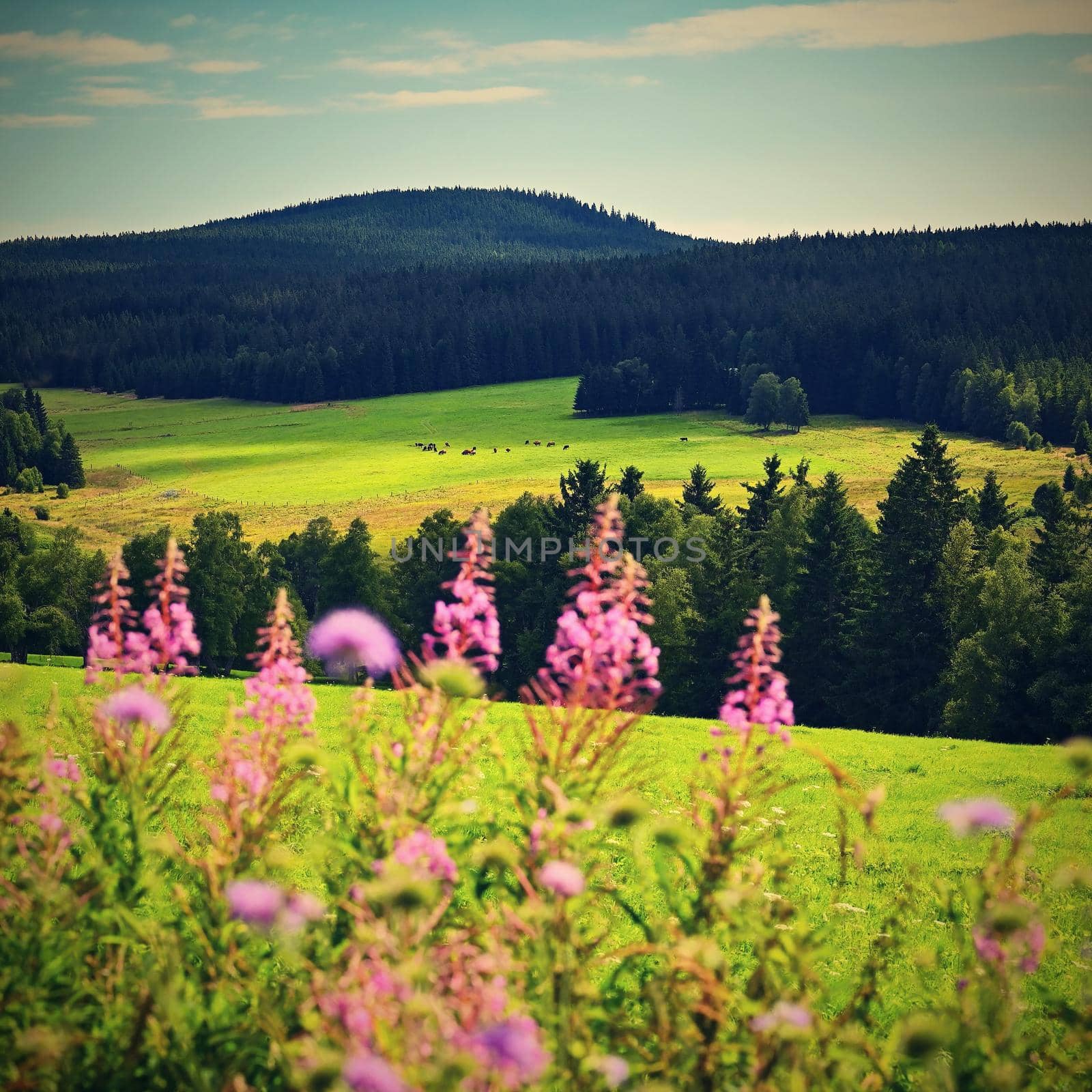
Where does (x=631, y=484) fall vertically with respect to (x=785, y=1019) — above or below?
above

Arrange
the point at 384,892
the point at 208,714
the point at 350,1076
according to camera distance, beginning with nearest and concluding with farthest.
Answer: the point at 350,1076 → the point at 384,892 → the point at 208,714

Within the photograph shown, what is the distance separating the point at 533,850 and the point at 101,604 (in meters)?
3.19

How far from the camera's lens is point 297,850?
11.4m

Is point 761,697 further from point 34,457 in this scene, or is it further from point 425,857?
point 34,457

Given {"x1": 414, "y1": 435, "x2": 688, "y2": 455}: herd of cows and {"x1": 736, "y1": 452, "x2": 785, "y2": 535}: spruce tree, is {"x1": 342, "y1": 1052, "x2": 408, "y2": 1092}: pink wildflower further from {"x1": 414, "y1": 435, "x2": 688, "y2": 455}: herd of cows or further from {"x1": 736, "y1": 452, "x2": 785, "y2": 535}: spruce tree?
{"x1": 414, "y1": 435, "x2": 688, "y2": 455}: herd of cows

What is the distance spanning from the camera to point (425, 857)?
16.1 ft

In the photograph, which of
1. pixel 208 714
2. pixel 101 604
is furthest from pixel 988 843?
pixel 208 714

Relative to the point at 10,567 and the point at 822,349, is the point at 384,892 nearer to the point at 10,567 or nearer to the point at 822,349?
the point at 10,567

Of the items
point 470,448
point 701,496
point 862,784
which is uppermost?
point 470,448

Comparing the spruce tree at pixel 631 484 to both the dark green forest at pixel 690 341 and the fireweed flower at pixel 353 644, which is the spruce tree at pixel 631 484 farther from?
the dark green forest at pixel 690 341

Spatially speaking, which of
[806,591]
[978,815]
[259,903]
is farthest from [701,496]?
[259,903]

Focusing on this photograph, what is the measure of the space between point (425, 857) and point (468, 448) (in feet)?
392

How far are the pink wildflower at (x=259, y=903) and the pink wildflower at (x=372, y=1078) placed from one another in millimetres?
1154

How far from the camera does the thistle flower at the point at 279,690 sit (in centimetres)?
596
